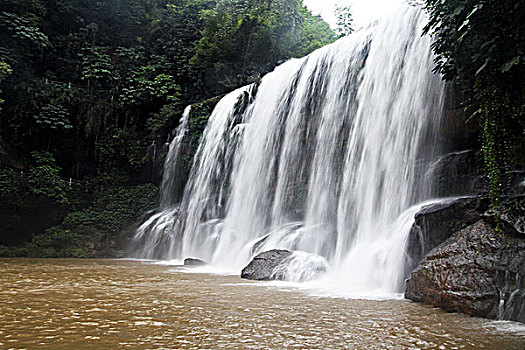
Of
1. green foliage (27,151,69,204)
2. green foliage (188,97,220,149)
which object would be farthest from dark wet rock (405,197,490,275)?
green foliage (27,151,69,204)

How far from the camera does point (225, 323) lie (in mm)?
3025

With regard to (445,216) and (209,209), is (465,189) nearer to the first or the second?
(445,216)

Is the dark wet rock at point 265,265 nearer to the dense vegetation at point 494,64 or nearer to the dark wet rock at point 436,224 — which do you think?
the dark wet rock at point 436,224

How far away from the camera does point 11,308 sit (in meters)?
3.41

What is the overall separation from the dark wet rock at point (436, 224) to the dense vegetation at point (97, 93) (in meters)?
11.6

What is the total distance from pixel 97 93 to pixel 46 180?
5403mm

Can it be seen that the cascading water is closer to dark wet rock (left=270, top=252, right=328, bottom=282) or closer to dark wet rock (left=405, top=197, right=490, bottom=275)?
dark wet rock (left=405, top=197, right=490, bottom=275)

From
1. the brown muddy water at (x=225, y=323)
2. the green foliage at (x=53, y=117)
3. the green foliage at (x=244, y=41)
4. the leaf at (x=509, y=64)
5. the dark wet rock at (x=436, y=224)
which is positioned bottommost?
the brown muddy water at (x=225, y=323)

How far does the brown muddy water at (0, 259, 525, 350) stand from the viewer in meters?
2.48

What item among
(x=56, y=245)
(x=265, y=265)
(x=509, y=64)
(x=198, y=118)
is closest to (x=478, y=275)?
(x=509, y=64)

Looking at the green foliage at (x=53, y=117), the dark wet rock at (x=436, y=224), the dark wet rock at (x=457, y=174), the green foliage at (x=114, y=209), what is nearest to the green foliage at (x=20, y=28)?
the green foliage at (x=53, y=117)

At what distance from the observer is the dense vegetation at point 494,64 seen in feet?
12.9

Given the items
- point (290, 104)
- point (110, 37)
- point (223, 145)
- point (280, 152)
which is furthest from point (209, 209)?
point (110, 37)

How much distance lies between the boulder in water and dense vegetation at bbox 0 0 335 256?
888cm
